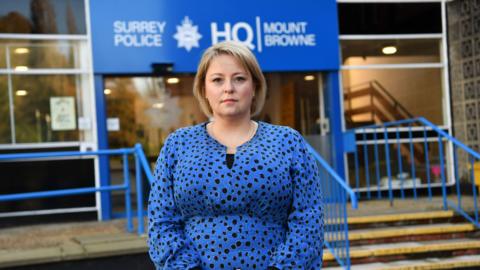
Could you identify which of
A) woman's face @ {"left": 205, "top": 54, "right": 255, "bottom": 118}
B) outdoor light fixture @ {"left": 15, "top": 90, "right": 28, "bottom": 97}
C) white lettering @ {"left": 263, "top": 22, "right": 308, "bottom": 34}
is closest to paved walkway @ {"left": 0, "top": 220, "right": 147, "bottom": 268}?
outdoor light fixture @ {"left": 15, "top": 90, "right": 28, "bottom": 97}

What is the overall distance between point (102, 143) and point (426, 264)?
4.05 metres

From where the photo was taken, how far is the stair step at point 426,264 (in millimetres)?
5297

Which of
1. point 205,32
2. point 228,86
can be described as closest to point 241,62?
point 228,86

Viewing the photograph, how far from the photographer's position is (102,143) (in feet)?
23.0

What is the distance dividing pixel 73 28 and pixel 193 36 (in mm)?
1505

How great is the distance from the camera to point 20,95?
6793 millimetres

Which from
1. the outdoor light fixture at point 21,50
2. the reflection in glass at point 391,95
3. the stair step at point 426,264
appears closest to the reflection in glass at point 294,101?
the reflection in glass at point 391,95

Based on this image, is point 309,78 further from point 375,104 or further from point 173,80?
point 173,80

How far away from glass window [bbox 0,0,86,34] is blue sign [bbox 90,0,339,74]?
257mm

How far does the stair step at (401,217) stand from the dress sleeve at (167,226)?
4.21m

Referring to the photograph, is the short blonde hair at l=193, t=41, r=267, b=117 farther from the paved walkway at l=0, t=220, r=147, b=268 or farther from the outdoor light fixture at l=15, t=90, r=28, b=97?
the outdoor light fixture at l=15, t=90, r=28, b=97

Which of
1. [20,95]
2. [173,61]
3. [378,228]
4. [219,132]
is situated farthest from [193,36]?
[219,132]

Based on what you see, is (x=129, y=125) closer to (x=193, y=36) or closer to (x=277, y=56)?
(x=193, y=36)

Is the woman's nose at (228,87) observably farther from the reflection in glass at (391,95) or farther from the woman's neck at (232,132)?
the reflection in glass at (391,95)
